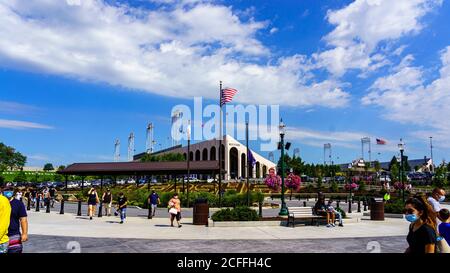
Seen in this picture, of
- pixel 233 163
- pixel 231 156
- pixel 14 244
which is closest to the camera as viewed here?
pixel 14 244

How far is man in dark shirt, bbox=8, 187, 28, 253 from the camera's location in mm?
6266

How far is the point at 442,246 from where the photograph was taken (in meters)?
5.39

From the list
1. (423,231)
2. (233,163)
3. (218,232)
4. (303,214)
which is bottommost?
(218,232)

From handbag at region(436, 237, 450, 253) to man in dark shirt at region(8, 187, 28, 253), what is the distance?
6.29m

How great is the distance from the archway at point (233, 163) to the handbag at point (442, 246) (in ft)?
343

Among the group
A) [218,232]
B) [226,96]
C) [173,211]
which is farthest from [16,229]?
[226,96]

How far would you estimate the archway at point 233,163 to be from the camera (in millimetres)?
112144

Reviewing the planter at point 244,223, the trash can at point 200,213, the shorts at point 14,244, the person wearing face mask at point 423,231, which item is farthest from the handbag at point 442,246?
the trash can at point 200,213

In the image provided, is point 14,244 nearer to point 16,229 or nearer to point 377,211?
point 16,229

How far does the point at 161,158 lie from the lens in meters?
110

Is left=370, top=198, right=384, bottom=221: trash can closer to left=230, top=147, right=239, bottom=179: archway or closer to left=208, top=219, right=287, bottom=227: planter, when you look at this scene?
left=208, top=219, right=287, bottom=227: planter

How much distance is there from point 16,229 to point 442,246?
6.48m
